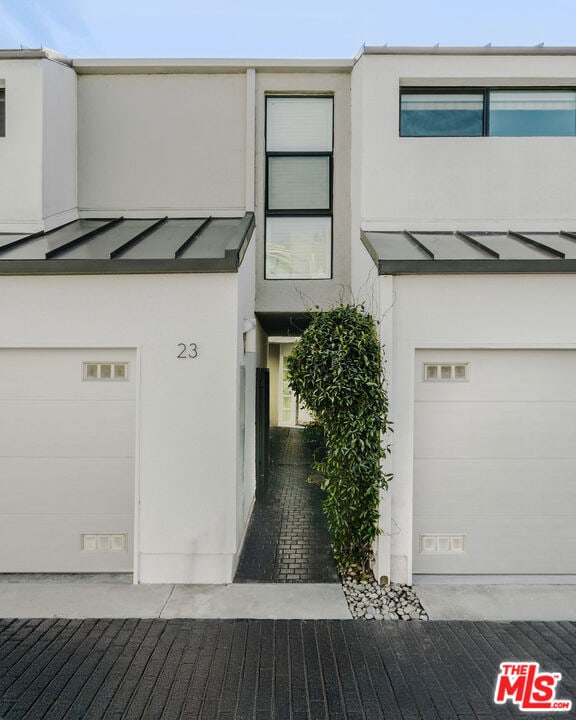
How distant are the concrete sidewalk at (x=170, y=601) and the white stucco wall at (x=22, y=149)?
202 inches

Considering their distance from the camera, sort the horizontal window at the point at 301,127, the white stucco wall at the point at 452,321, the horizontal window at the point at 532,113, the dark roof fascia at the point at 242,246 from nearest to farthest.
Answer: the dark roof fascia at the point at 242,246, the white stucco wall at the point at 452,321, the horizontal window at the point at 532,113, the horizontal window at the point at 301,127

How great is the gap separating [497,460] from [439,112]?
5.46 m

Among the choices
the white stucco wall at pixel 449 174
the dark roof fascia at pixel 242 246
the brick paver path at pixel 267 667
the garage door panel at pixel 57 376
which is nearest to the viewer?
the brick paver path at pixel 267 667

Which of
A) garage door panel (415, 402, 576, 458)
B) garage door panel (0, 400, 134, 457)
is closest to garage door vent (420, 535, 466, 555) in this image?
garage door panel (415, 402, 576, 458)

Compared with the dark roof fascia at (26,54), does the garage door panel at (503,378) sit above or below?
below

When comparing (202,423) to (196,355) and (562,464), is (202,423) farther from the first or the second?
(562,464)

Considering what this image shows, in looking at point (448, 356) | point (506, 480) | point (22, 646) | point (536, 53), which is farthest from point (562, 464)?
point (536, 53)

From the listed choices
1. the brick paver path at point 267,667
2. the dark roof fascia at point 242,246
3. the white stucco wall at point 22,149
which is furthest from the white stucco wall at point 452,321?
the white stucco wall at point 22,149

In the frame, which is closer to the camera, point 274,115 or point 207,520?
point 207,520

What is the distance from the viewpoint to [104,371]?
222 inches

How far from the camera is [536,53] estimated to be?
7547 mm

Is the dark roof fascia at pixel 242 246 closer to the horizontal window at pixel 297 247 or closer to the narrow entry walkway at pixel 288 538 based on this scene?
the horizontal window at pixel 297 247

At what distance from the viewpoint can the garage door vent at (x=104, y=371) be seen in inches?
222

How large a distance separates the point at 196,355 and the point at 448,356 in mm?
2836
